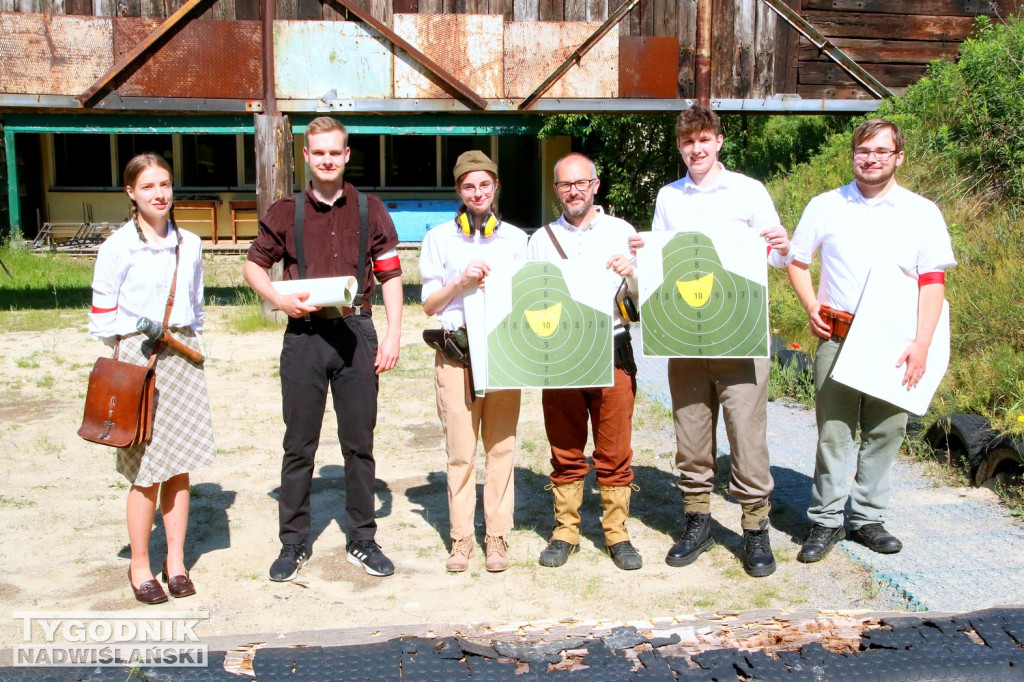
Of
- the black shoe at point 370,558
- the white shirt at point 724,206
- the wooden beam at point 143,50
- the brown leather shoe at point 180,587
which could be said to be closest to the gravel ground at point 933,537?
the white shirt at point 724,206

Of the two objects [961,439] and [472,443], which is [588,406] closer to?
[472,443]

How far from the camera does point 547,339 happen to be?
4340mm

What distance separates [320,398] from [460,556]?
1002 mm

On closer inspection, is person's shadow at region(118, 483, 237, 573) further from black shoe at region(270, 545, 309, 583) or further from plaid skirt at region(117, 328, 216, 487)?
plaid skirt at region(117, 328, 216, 487)

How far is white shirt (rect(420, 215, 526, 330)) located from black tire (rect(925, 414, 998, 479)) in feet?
9.83

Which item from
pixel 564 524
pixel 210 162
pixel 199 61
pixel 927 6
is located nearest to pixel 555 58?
pixel 199 61

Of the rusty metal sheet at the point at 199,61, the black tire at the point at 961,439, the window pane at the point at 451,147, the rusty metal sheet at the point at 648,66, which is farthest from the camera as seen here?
the window pane at the point at 451,147

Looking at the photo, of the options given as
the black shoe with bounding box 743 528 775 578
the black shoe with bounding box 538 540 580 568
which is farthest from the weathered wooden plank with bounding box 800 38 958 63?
the black shoe with bounding box 538 540 580 568

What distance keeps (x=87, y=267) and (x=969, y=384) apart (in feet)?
46.5

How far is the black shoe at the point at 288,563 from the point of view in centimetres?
446

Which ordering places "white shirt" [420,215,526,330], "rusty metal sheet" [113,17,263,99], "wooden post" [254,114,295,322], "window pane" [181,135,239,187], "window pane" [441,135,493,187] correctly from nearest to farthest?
"white shirt" [420,215,526,330] < "rusty metal sheet" [113,17,263,99] < "wooden post" [254,114,295,322] < "window pane" [181,135,239,187] < "window pane" [441,135,493,187]

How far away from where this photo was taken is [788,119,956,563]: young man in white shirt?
4344 mm

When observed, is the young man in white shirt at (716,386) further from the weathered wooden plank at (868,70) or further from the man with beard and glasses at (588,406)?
the weathered wooden plank at (868,70)

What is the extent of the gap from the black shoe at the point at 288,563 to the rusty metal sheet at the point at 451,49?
7.08 metres
